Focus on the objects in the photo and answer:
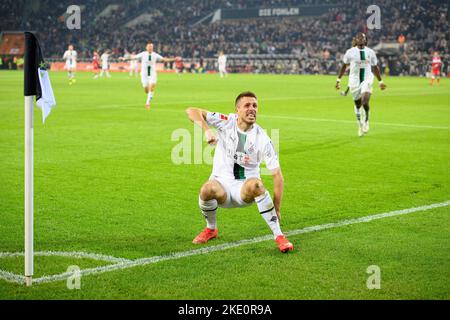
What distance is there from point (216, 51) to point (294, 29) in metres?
8.10

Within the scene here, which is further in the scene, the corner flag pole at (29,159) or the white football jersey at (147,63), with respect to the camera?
the white football jersey at (147,63)

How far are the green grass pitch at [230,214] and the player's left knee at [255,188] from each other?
540 mm

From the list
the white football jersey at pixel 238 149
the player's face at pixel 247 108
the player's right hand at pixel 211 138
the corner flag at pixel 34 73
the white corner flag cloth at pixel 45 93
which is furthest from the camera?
the white football jersey at pixel 238 149

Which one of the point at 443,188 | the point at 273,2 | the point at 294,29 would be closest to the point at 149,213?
the point at 443,188

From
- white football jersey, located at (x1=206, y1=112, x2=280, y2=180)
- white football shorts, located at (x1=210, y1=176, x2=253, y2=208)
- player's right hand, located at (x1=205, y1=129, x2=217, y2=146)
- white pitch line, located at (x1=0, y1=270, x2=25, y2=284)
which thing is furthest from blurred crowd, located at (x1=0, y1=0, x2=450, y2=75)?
white pitch line, located at (x1=0, y1=270, x2=25, y2=284)

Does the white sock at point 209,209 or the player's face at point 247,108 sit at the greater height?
the player's face at point 247,108

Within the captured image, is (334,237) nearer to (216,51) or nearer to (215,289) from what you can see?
(215,289)

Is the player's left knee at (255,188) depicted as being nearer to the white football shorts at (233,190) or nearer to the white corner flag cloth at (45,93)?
the white football shorts at (233,190)

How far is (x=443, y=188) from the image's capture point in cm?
971

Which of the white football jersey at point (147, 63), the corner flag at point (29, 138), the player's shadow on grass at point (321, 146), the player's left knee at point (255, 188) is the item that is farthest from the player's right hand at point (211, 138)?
the white football jersey at point (147, 63)

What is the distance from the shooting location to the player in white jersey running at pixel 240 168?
6.39m

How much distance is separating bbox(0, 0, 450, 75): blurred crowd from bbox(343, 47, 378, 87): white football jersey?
39267 mm

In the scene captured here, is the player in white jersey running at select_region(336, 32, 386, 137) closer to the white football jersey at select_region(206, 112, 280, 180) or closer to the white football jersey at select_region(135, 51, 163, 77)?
the white football jersey at select_region(206, 112, 280, 180)

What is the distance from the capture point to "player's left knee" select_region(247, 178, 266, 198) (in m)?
6.38
